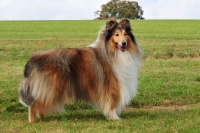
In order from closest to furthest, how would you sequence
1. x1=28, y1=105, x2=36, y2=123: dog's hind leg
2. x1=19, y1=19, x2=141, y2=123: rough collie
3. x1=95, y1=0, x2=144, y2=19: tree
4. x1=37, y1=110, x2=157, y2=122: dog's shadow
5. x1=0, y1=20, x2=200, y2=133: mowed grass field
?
1. x1=0, y1=20, x2=200, y2=133: mowed grass field
2. x1=19, y1=19, x2=141, y2=123: rough collie
3. x1=28, y1=105, x2=36, y2=123: dog's hind leg
4. x1=37, y1=110, x2=157, y2=122: dog's shadow
5. x1=95, y1=0, x2=144, y2=19: tree

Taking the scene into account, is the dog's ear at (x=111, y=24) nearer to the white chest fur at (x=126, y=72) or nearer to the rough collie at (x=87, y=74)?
the rough collie at (x=87, y=74)

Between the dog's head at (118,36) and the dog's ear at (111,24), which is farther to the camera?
the dog's ear at (111,24)

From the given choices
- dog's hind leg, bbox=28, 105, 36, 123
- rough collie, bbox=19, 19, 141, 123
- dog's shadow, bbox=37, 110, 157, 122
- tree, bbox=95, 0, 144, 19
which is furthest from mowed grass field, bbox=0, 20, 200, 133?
tree, bbox=95, 0, 144, 19

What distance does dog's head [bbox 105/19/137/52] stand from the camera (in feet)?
27.8

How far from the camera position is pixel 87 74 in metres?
8.55

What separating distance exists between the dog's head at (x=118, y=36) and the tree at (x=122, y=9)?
254 feet

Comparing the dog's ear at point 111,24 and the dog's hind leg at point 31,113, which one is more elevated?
the dog's ear at point 111,24

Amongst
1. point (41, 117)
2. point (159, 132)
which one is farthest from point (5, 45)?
point (159, 132)

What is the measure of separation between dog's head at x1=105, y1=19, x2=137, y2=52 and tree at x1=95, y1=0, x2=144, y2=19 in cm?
7736

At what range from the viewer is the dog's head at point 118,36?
27.8 ft

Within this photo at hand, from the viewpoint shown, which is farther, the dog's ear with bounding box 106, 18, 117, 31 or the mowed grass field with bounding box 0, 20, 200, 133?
the dog's ear with bounding box 106, 18, 117, 31

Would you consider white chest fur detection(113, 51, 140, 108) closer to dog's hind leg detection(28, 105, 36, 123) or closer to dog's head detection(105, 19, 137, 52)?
dog's head detection(105, 19, 137, 52)

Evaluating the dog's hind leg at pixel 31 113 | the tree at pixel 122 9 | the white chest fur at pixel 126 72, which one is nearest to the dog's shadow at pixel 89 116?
the dog's hind leg at pixel 31 113

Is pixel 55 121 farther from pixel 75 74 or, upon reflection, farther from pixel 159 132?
pixel 159 132
